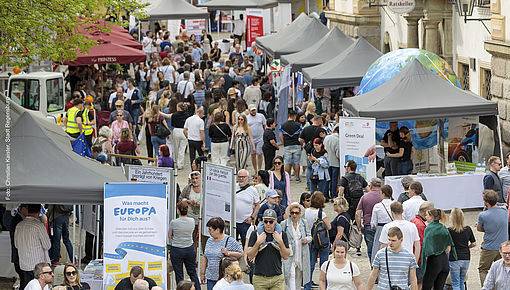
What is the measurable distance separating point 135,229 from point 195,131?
8988 mm

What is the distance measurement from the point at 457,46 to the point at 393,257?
51.1 feet

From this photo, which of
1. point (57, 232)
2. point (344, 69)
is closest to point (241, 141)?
point (344, 69)

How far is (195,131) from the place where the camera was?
67.1 feet

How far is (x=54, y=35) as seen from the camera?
1898cm

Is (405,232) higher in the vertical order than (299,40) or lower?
lower

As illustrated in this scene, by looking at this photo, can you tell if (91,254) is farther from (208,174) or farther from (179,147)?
(179,147)

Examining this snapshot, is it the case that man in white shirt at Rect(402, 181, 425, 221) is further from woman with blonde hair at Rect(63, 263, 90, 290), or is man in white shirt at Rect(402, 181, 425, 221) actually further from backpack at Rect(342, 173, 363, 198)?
woman with blonde hair at Rect(63, 263, 90, 290)

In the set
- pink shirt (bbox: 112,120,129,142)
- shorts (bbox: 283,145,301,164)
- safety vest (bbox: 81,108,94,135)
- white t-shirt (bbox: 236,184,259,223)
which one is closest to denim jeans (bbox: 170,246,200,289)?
white t-shirt (bbox: 236,184,259,223)

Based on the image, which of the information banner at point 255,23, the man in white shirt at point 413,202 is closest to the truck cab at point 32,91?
the man in white shirt at point 413,202

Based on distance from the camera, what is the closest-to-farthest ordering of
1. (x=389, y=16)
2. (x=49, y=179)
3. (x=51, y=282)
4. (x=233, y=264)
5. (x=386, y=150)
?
1. (x=233, y=264)
2. (x=51, y=282)
3. (x=49, y=179)
4. (x=386, y=150)
5. (x=389, y=16)

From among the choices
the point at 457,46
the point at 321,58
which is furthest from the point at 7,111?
the point at 457,46

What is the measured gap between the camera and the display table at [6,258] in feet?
44.5

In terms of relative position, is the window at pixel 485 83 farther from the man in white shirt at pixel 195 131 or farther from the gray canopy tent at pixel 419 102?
the man in white shirt at pixel 195 131

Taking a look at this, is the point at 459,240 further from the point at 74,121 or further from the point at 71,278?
the point at 74,121
